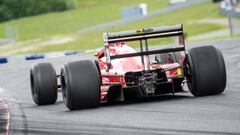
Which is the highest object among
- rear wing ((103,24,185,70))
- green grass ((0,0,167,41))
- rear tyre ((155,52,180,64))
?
rear wing ((103,24,185,70))

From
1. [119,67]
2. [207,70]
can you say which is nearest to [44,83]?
[119,67]

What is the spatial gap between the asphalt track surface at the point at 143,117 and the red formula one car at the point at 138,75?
192mm

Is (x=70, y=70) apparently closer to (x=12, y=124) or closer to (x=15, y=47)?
(x=12, y=124)

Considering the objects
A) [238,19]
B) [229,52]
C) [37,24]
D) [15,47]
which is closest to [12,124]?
[229,52]

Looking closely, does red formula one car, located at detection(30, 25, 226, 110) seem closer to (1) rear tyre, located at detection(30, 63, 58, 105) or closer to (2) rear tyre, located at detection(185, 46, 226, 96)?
(2) rear tyre, located at detection(185, 46, 226, 96)

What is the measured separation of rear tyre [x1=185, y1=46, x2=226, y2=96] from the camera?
13.7m

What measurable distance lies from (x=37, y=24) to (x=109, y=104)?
193 ft

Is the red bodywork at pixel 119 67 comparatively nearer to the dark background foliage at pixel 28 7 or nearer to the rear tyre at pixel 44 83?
the rear tyre at pixel 44 83

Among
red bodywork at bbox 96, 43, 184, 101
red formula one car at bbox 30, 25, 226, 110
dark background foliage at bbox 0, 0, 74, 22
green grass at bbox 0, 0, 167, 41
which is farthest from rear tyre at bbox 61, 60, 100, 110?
dark background foliage at bbox 0, 0, 74, 22

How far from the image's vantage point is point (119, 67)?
14.4m

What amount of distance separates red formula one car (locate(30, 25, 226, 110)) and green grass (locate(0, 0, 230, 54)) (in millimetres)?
28905

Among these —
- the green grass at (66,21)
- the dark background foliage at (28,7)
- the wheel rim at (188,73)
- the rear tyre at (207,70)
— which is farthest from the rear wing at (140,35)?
the dark background foliage at (28,7)

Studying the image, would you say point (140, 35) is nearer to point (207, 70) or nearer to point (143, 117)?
point (207, 70)

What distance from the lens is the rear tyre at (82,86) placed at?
1325 centimetres
